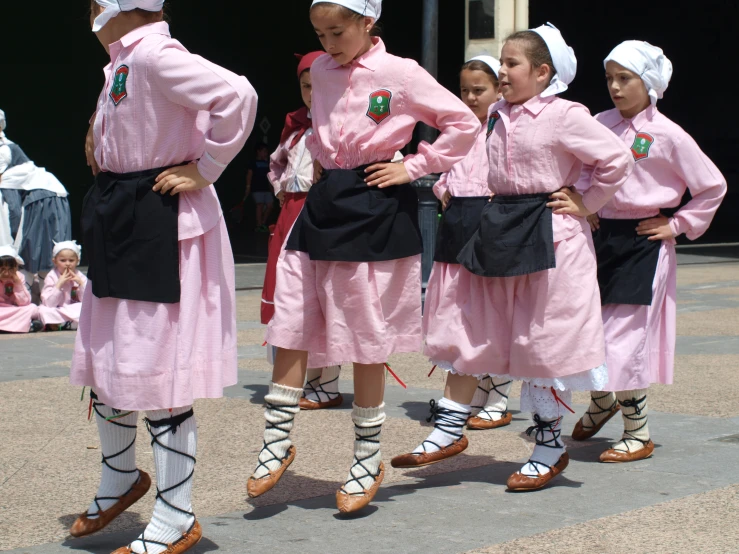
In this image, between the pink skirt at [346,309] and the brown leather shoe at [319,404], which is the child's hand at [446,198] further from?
the pink skirt at [346,309]

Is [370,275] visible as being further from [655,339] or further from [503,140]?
[655,339]

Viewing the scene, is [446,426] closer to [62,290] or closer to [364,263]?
[364,263]

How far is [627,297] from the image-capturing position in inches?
200

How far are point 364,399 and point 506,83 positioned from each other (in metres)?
1.39

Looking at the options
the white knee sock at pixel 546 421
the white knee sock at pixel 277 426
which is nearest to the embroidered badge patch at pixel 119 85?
the white knee sock at pixel 277 426

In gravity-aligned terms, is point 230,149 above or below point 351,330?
above

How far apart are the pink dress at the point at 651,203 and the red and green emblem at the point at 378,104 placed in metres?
1.42

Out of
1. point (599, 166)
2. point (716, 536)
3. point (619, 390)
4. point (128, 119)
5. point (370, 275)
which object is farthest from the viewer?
point (619, 390)

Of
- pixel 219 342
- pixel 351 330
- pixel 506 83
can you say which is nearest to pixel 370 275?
Result: pixel 351 330

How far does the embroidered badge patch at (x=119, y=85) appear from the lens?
3537 millimetres

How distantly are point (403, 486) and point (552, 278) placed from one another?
1.00 meters

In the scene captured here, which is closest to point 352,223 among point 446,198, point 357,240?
point 357,240

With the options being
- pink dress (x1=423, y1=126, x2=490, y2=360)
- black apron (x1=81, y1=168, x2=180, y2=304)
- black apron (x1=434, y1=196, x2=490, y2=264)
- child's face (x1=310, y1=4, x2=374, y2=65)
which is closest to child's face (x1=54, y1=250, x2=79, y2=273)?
pink dress (x1=423, y1=126, x2=490, y2=360)

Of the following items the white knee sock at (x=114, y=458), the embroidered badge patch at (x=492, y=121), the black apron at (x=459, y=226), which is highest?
the embroidered badge patch at (x=492, y=121)
